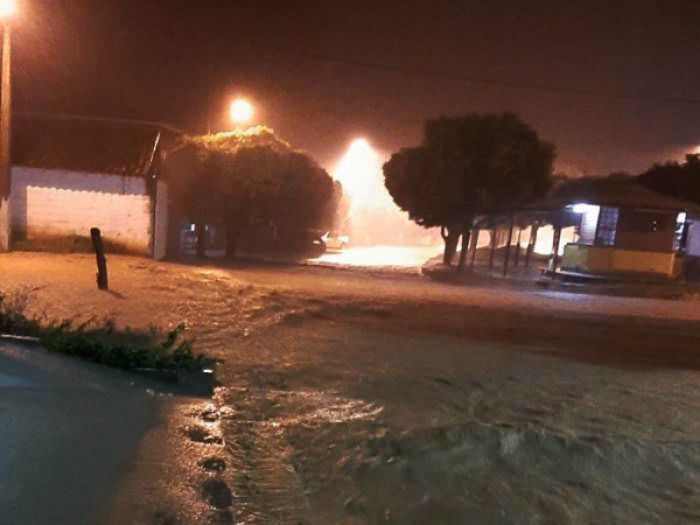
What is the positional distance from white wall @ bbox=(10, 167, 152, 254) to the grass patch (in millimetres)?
13079

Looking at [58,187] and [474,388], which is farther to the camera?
[58,187]

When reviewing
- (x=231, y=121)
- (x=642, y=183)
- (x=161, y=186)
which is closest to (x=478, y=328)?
(x=161, y=186)

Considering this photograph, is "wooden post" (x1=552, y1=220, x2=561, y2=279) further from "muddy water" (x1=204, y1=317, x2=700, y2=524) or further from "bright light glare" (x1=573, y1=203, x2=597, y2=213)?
"muddy water" (x1=204, y1=317, x2=700, y2=524)

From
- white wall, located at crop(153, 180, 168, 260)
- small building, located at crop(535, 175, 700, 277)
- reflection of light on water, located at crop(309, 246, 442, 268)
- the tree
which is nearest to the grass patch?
white wall, located at crop(153, 180, 168, 260)

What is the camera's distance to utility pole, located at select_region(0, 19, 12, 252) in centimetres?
1881

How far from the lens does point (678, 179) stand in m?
34.3

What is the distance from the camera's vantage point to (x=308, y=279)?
21.4 metres

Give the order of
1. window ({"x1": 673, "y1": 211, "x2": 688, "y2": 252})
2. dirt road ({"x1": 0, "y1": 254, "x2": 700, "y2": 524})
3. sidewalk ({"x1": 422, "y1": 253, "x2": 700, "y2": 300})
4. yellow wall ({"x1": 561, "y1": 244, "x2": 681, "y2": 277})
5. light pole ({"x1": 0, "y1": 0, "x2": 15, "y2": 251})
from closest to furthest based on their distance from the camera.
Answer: dirt road ({"x1": 0, "y1": 254, "x2": 700, "y2": 524}) → light pole ({"x1": 0, "y1": 0, "x2": 15, "y2": 251}) → sidewalk ({"x1": 422, "y1": 253, "x2": 700, "y2": 300}) → yellow wall ({"x1": 561, "y1": 244, "x2": 681, "y2": 277}) → window ({"x1": 673, "y1": 211, "x2": 688, "y2": 252})

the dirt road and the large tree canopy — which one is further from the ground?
the large tree canopy

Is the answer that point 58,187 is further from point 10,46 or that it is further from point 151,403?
point 151,403

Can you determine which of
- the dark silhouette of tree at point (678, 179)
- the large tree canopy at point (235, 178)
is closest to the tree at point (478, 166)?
the large tree canopy at point (235, 178)

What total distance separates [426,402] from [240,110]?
22.2 m

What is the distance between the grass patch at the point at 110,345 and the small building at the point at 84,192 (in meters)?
13.1

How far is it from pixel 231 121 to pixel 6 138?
1074 cm
